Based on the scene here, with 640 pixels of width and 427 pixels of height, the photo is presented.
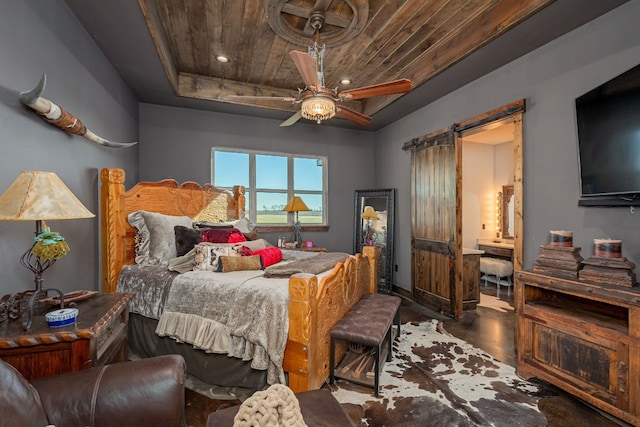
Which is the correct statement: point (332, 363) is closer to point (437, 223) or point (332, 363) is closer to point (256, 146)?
point (437, 223)

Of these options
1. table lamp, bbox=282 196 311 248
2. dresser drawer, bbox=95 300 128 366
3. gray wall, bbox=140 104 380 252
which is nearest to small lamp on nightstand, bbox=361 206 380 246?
gray wall, bbox=140 104 380 252

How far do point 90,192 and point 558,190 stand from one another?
13.7 ft

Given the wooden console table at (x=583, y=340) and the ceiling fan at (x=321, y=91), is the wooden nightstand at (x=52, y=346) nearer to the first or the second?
the ceiling fan at (x=321, y=91)

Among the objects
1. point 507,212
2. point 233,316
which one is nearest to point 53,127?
point 233,316

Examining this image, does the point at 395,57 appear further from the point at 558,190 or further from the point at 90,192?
the point at 90,192

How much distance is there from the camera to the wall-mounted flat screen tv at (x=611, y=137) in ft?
6.34

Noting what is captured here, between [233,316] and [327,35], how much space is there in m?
2.69

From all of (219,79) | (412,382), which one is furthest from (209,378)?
(219,79)

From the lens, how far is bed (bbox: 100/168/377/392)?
1901 mm

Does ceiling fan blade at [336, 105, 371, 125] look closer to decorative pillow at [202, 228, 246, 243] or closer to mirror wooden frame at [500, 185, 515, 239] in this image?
decorative pillow at [202, 228, 246, 243]

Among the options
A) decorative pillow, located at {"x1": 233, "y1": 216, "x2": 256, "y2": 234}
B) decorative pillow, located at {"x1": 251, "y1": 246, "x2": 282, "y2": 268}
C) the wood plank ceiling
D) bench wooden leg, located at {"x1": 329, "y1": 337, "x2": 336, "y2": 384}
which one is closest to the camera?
bench wooden leg, located at {"x1": 329, "y1": 337, "x2": 336, "y2": 384}

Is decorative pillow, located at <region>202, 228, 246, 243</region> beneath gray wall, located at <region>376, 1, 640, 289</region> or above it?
beneath

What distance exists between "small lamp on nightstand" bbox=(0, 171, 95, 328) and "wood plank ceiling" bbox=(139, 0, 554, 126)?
5.38ft

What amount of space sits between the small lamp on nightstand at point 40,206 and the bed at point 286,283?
4.08 feet
